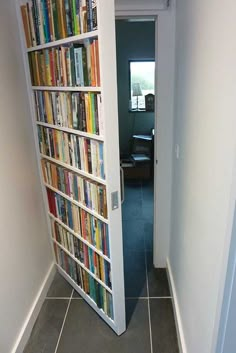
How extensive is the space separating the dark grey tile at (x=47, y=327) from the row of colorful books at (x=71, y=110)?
141cm

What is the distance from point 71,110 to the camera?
155 centimetres

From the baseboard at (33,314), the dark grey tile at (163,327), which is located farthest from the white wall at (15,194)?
the dark grey tile at (163,327)

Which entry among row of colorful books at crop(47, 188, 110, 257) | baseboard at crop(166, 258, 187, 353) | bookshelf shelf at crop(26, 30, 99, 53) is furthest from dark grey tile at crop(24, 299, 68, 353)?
bookshelf shelf at crop(26, 30, 99, 53)

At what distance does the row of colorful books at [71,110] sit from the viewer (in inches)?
54.1

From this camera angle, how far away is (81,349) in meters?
1.69

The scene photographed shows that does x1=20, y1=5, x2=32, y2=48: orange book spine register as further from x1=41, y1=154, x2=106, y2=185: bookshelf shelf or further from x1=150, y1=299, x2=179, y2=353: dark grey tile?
x1=150, y1=299, x2=179, y2=353: dark grey tile

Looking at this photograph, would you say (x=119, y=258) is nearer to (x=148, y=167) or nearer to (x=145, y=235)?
(x=145, y=235)

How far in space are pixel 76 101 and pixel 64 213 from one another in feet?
2.89

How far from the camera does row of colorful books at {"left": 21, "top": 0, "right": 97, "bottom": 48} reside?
1.23 m

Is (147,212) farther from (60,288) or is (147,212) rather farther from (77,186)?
(77,186)

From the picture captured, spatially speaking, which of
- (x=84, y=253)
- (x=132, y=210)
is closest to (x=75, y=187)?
(x=84, y=253)

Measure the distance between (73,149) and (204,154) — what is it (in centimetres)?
86

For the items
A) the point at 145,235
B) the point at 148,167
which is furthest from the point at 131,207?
the point at 148,167

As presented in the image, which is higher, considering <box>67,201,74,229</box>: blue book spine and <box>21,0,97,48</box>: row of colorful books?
<box>21,0,97,48</box>: row of colorful books
